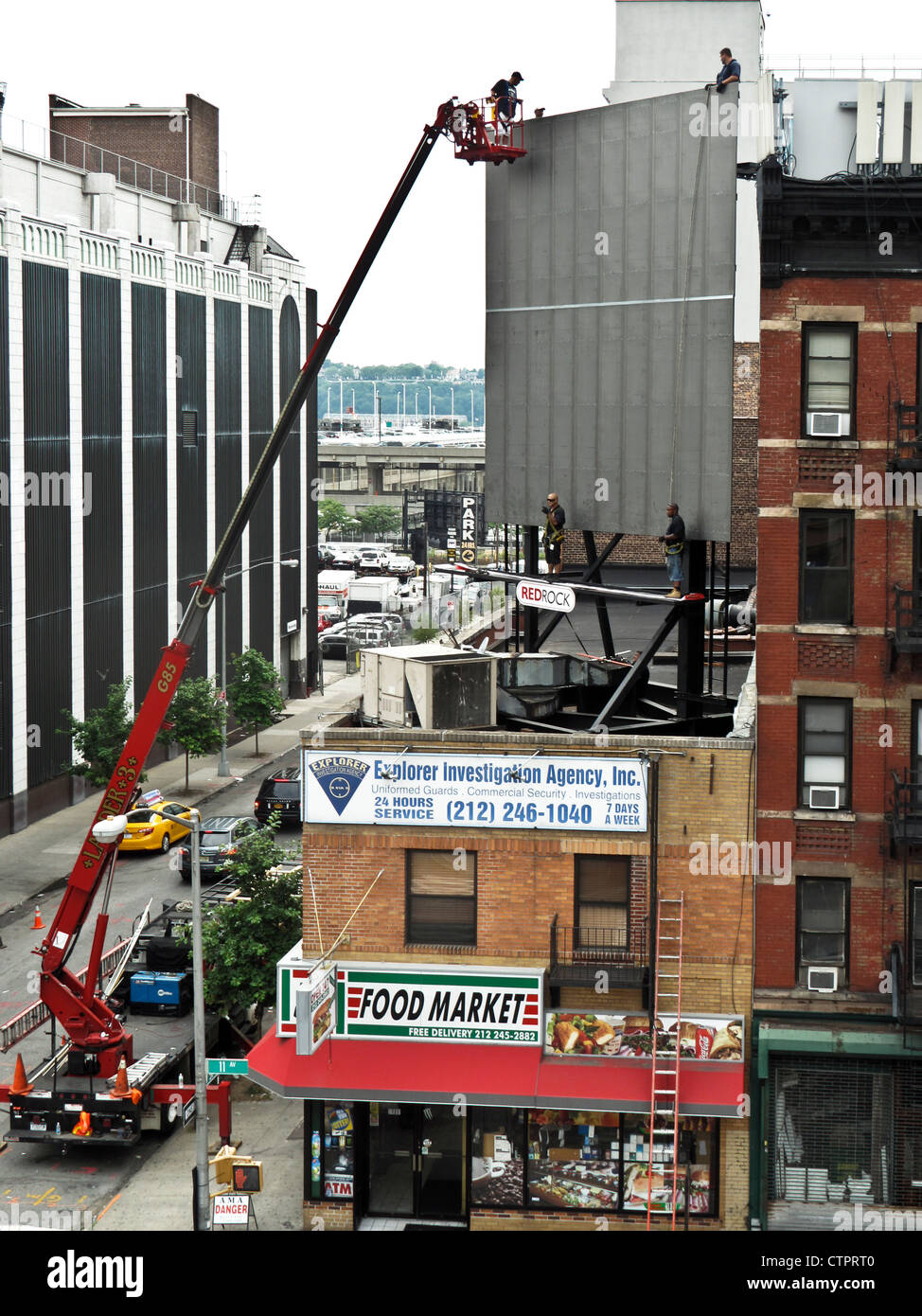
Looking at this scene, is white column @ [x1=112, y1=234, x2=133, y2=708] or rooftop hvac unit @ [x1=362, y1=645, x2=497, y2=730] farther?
white column @ [x1=112, y1=234, x2=133, y2=708]

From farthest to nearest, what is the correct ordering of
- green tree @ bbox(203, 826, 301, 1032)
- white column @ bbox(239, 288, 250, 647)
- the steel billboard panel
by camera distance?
white column @ bbox(239, 288, 250, 647)
green tree @ bbox(203, 826, 301, 1032)
the steel billboard panel

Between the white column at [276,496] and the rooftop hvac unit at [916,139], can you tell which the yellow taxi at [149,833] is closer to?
the white column at [276,496]

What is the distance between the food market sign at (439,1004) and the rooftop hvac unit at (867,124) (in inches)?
502

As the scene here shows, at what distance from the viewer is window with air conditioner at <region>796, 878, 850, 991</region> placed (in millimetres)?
23953

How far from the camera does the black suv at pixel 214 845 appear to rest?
41.5 metres

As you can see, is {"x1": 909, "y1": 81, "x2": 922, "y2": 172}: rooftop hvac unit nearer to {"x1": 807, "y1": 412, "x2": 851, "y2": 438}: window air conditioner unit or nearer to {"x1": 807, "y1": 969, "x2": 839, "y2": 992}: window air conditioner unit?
{"x1": 807, "y1": 412, "x2": 851, "y2": 438}: window air conditioner unit

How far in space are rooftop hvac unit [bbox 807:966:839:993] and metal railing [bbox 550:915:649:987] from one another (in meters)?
2.42

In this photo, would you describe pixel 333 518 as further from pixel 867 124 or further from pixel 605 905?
pixel 605 905

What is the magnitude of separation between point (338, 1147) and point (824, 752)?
923 centimetres

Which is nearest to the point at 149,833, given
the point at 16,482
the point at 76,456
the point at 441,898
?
the point at 16,482

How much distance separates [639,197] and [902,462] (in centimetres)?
730

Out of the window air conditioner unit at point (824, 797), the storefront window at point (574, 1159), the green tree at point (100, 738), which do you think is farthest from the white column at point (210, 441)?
the window air conditioner unit at point (824, 797)

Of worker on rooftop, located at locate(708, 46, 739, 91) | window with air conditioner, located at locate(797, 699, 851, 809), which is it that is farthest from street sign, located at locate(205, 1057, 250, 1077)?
worker on rooftop, located at locate(708, 46, 739, 91)

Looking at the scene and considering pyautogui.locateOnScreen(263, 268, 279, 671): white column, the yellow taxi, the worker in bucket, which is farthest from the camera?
pyautogui.locateOnScreen(263, 268, 279, 671): white column
